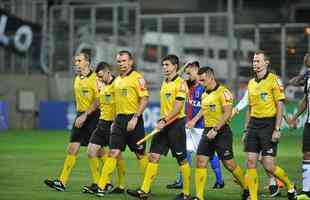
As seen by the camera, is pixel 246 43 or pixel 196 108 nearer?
pixel 196 108

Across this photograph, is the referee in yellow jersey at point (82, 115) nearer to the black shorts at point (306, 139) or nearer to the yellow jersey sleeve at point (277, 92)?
the yellow jersey sleeve at point (277, 92)

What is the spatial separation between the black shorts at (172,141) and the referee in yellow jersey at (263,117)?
1.15m

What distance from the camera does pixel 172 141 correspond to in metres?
14.8

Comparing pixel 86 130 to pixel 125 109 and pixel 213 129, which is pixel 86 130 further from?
pixel 213 129

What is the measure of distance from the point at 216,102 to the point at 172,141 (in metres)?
1.07

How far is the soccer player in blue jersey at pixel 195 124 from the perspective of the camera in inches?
657

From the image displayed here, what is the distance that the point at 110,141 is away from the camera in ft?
50.1

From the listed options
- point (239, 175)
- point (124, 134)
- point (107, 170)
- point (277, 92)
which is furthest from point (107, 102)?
point (277, 92)

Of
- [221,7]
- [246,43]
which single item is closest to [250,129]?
[246,43]

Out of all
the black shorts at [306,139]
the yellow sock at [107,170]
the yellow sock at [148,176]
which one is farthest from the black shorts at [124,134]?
the black shorts at [306,139]

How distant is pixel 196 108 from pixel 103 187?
10.2 feet

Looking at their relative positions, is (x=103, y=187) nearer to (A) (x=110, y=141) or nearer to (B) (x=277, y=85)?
(A) (x=110, y=141)

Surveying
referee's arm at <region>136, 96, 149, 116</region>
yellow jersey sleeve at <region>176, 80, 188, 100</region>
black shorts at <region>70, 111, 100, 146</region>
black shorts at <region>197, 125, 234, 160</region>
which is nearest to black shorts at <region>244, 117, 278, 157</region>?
black shorts at <region>197, 125, 234, 160</region>

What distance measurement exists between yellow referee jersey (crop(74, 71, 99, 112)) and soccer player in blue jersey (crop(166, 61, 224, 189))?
176cm
